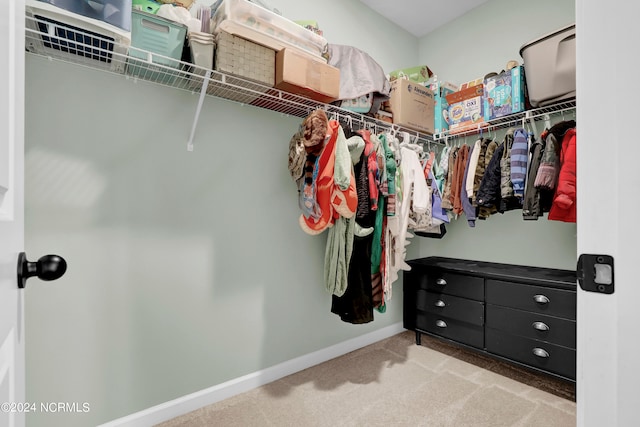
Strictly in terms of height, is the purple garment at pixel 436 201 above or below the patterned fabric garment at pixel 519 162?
below

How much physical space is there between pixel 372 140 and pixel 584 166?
4.90 ft

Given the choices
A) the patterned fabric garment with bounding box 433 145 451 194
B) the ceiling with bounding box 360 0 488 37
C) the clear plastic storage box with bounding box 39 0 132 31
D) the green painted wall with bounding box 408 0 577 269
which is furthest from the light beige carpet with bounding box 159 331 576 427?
the ceiling with bounding box 360 0 488 37

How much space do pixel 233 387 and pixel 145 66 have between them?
174 cm

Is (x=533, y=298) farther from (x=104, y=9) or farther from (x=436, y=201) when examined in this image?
(x=104, y=9)

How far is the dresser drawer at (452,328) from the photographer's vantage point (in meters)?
2.13

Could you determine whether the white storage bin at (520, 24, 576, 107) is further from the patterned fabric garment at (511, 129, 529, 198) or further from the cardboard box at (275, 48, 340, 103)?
the cardboard box at (275, 48, 340, 103)

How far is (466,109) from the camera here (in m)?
2.42

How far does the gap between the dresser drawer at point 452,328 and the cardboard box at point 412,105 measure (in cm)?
146

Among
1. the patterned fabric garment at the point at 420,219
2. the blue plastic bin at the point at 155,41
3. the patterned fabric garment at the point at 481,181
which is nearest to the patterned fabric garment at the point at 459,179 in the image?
the patterned fabric garment at the point at 481,181

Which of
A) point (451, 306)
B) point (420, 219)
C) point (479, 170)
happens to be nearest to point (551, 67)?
point (479, 170)

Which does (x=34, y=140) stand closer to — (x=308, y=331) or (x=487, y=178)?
(x=308, y=331)

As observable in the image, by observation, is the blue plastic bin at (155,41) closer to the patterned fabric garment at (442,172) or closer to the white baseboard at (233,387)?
the white baseboard at (233,387)

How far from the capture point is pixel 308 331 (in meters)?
2.13

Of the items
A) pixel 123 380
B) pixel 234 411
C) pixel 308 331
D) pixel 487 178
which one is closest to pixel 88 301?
pixel 123 380
